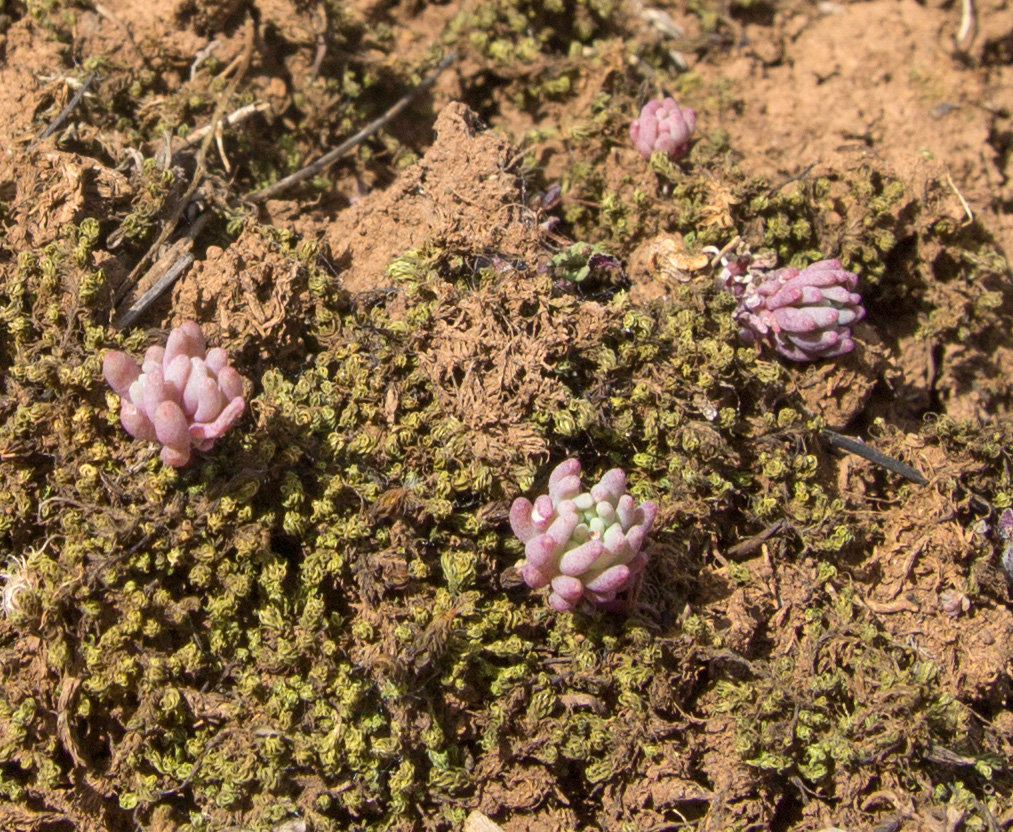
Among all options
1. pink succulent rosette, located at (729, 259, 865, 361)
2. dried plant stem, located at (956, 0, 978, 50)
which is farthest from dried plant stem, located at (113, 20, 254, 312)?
dried plant stem, located at (956, 0, 978, 50)

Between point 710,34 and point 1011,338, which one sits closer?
point 1011,338

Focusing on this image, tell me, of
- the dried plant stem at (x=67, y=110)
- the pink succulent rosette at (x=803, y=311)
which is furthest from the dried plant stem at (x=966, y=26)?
the dried plant stem at (x=67, y=110)

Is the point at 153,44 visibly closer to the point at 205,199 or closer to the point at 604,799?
the point at 205,199

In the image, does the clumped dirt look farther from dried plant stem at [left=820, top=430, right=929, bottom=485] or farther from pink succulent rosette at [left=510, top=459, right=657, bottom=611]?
pink succulent rosette at [left=510, top=459, right=657, bottom=611]

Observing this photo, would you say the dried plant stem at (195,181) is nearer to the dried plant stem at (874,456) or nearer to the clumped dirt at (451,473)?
the clumped dirt at (451,473)

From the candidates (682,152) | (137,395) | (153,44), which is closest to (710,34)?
(682,152)

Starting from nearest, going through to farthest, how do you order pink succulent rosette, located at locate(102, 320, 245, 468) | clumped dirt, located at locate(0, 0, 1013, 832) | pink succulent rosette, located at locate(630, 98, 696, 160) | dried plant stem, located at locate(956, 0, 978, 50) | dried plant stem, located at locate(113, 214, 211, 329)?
Answer: pink succulent rosette, located at locate(102, 320, 245, 468) → clumped dirt, located at locate(0, 0, 1013, 832) → dried plant stem, located at locate(113, 214, 211, 329) → pink succulent rosette, located at locate(630, 98, 696, 160) → dried plant stem, located at locate(956, 0, 978, 50)
